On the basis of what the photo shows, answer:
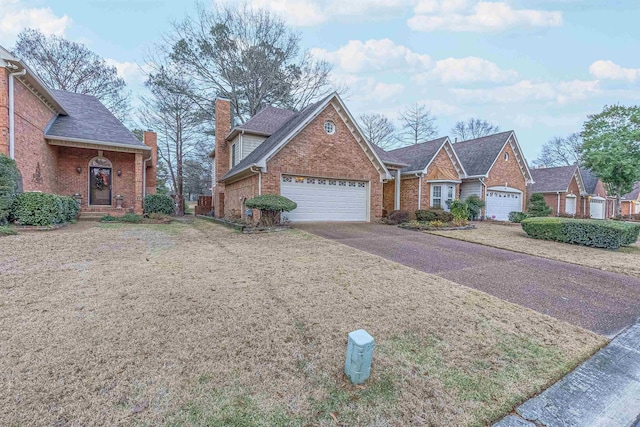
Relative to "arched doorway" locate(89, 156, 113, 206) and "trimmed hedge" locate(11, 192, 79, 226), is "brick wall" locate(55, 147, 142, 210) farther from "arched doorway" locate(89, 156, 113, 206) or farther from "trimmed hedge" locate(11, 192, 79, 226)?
"trimmed hedge" locate(11, 192, 79, 226)

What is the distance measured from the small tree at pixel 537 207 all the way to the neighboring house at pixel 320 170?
44.4 ft

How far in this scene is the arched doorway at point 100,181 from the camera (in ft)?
46.9

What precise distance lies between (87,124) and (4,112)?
15.2 feet

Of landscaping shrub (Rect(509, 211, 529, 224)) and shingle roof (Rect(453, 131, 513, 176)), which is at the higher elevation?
shingle roof (Rect(453, 131, 513, 176))

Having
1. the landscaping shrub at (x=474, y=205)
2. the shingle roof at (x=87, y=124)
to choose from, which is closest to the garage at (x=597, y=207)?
the landscaping shrub at (x=474, y=205)

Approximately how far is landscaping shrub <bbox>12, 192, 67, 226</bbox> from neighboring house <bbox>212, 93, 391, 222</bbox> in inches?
249

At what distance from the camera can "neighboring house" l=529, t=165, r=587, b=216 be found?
2494 cm

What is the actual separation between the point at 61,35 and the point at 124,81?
4519mm

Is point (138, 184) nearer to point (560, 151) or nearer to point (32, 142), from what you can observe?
point (32, 142)

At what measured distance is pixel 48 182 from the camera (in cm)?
1234

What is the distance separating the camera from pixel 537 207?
2059 centimetres

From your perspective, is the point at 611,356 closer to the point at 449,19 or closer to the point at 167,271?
the point at 167,271

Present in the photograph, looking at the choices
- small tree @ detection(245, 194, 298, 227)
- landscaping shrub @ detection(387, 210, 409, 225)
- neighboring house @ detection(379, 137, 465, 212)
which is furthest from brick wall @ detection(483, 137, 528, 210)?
small tree @ detection(245, 194, 298, 227)

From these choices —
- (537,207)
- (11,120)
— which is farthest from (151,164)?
(537,207)
